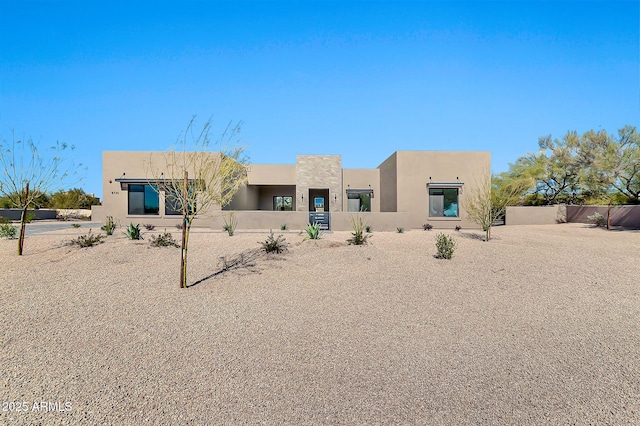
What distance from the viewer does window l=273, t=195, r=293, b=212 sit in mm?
26241

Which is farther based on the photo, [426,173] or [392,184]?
[392,184]

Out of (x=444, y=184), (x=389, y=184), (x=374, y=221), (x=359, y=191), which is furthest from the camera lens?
(x=359, y=191)

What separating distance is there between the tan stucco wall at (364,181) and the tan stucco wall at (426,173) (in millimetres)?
3762

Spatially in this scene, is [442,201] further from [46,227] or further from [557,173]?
[46,227]

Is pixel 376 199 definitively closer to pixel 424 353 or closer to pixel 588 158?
pixel 588 158

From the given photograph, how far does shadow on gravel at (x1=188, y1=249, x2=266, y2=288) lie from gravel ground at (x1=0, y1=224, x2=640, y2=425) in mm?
81

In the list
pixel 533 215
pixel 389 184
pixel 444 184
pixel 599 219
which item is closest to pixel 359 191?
pixel 389 184

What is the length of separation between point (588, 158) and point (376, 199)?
17.9 meters

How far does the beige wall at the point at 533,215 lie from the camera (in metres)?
21.6

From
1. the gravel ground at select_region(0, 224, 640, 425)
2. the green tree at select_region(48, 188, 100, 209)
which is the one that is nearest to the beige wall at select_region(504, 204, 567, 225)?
the gravel ground at select_region(0, 224, 640, 425)

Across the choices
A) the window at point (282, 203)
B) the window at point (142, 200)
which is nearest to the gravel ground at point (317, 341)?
the window at point (142, 200)

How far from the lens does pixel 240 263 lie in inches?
342

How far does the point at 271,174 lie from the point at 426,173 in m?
10.6

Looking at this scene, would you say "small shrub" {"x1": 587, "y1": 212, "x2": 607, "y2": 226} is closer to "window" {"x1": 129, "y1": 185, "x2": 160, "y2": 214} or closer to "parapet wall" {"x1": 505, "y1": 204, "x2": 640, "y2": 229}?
"parapet wall" {"x1": 505, "y1": 204, "x2": 640, "y2": 229}
